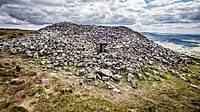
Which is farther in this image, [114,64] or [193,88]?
[114,64]

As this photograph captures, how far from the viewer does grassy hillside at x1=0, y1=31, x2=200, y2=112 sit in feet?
27.6

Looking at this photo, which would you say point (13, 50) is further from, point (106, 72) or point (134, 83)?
point (134, 83)

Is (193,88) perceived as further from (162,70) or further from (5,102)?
(5,102)

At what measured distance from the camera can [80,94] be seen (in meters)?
9.58

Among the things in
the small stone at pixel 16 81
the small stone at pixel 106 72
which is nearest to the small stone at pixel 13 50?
the small stone at pixel 16 81

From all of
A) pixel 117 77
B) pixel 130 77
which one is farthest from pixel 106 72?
pixel 130 77

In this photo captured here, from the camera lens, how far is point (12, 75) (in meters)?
11.9

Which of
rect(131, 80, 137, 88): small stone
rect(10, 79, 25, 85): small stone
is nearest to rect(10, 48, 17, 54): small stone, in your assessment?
rect(10, 79, 25, 85): small stone

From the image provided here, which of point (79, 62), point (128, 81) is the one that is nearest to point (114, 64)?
point (128, 81)

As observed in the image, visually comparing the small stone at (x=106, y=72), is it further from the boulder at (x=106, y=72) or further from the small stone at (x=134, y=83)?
the small stone at (x=134, y=83)

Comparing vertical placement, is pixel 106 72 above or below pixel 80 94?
above

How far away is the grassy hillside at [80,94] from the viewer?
840cm

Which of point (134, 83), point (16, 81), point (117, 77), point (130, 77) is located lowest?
point (134, 83)

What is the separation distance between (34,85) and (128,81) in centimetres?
713
